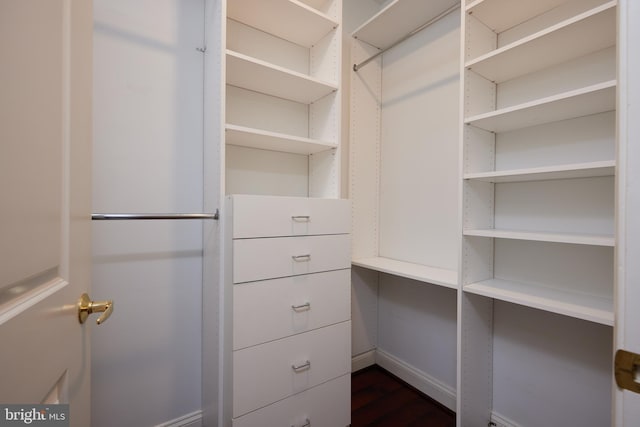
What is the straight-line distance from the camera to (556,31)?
1.12m

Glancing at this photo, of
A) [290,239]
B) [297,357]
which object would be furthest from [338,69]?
[297,357]

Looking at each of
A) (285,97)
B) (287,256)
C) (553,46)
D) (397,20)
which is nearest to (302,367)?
(287,256)

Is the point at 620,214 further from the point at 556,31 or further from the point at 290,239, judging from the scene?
the point at 290,239

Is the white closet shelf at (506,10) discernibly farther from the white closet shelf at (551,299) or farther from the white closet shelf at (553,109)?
the white closet shelf at (551,299)

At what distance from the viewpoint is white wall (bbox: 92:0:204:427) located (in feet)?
4.48

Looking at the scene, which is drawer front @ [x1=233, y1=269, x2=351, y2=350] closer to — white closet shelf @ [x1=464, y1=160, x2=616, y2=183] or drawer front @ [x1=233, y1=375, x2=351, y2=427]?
drawer front @ [x1=233, y1=375, x2=351, y2=427]

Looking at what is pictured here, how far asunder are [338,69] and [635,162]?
1.46m

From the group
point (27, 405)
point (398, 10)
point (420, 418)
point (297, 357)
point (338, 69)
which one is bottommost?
point (420, 418)

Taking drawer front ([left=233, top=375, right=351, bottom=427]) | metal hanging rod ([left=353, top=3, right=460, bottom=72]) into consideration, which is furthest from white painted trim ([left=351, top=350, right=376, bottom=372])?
metal hanging rod ([left=353, top=3, right=460, bottom=72])

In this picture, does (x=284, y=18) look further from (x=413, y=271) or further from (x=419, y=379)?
(x=419, y=379)

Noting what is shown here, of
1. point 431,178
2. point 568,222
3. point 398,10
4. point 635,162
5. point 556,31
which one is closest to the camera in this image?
point 635,162

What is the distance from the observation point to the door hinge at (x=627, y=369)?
473 millimetres

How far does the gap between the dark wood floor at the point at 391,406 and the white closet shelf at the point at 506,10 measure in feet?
7.19

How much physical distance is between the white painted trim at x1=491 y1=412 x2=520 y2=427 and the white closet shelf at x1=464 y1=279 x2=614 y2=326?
749 millimetres
